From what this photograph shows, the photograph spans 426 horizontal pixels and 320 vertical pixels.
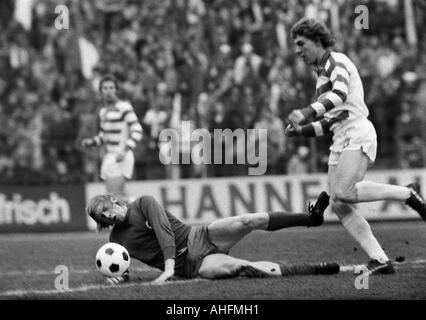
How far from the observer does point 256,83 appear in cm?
1691

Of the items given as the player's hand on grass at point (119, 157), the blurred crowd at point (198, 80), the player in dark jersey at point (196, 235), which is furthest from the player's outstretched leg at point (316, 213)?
the blurred crowd at point (198, 80)

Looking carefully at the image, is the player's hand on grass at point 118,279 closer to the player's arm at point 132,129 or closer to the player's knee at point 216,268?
the player's knee at point 216,268

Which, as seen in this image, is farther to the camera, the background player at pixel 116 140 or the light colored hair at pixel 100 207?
the background player at pixel 116 140

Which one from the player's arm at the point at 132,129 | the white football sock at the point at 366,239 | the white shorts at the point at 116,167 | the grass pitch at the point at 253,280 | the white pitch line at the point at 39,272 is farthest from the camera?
the white shorts at the point at 116,167

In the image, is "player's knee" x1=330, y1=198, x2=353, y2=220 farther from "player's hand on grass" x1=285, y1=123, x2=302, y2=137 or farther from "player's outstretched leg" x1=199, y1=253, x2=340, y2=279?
"player's hand on grass" x1=285, y1=123, x2=302, y2=137

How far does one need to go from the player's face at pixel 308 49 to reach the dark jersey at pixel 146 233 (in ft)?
6.07

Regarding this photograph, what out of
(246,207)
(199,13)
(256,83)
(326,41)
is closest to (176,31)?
(199,13)

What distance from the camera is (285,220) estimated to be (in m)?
8.65

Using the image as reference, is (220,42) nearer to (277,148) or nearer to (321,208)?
(277,148)

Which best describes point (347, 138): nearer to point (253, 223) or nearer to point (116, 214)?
point (253, 223)

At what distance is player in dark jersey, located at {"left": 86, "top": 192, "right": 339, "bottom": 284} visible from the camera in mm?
8594

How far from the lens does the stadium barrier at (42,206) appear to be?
1733cm

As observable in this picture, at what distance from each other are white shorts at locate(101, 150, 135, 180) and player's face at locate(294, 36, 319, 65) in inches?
251

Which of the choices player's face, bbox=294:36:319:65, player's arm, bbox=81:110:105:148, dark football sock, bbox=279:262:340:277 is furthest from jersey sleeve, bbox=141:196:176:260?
player's arm, bbox=81:110:105:148
